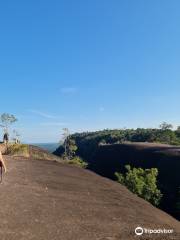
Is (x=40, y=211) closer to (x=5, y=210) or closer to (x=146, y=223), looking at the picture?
(x=5, y=210)

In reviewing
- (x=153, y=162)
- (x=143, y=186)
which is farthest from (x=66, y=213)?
(x=153, y=162)

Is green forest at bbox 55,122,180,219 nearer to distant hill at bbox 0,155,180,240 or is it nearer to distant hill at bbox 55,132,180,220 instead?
distant hill at bbox 55,132,180,220

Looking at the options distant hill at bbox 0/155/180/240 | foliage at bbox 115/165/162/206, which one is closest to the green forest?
foliage at bbox 115/165/162/206

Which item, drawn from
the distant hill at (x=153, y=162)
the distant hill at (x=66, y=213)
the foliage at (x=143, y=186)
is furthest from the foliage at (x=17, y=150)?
the distant hill at (x=153, y=162)

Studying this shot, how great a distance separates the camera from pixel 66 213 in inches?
563

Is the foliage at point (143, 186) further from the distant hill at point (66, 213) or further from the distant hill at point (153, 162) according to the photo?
the distant hill at point (66, 213)

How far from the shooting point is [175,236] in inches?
516

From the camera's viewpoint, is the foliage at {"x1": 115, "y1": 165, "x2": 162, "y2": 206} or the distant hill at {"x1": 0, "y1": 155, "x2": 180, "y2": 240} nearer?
the distant hill at {"x1": 0, "y1": 155, "x2": 180, "y2": 240}

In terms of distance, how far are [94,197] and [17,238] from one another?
803 cm

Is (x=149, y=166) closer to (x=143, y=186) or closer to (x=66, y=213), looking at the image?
(x=143, y=186)

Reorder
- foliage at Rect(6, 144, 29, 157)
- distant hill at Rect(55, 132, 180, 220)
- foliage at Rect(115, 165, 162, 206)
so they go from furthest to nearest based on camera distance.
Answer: distant hill at Rect(55, 132, 180, 220) < foliage at Rect(115, 165, 162, 206) < foliage at Rect(6, 144, 29, 157)

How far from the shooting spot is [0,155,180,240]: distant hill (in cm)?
1187

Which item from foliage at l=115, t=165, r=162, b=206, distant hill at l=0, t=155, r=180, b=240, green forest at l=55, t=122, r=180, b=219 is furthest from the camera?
green forest at l=55, t=122, r=180, b=219

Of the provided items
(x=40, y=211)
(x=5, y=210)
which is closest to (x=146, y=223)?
(x=40, y=211)
